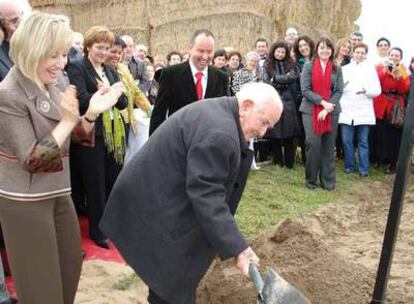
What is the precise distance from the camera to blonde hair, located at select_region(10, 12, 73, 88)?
7.30ft

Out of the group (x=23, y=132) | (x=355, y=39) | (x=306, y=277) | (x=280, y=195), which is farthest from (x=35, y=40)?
(x=355, y=39)

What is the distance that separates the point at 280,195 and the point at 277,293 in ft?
13.9

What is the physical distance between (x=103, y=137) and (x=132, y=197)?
207 centimetres

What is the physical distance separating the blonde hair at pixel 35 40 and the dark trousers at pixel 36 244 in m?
0.59

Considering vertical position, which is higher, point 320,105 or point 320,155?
point 320,105

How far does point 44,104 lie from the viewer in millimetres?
2334

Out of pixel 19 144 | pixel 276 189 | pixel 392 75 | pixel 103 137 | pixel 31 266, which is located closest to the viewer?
pixel 19 144

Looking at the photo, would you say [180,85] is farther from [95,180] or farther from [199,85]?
[95,180]

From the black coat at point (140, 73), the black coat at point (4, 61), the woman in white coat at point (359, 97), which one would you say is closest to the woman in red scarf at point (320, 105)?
the woman in white coat at point (359, 97)

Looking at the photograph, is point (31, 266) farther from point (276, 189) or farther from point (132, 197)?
point (276, 189)

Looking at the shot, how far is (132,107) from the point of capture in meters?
5.00

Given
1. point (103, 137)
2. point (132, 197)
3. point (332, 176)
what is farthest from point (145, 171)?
point (332, 176)

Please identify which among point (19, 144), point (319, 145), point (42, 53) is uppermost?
point (42, 53)

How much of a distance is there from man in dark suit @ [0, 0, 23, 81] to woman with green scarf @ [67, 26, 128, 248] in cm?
69
